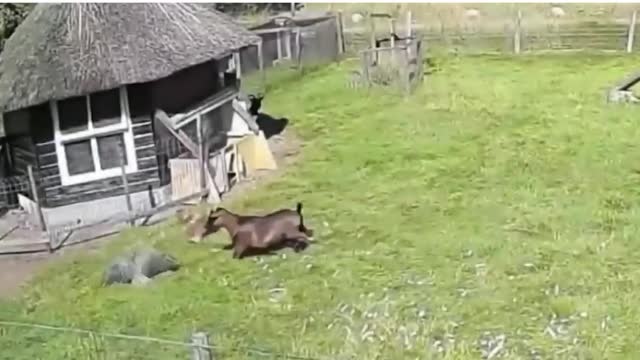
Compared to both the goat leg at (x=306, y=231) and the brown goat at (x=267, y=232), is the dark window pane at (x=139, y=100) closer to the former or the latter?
the brown goat at (x=267, y=232)

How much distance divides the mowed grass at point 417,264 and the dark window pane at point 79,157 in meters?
1.71

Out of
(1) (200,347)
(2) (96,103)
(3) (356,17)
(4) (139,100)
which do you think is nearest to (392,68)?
(4) (139,100)

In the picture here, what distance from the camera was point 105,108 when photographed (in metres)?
15.5

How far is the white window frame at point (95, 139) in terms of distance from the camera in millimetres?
15229

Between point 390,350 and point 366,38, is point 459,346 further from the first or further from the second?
point 366,38

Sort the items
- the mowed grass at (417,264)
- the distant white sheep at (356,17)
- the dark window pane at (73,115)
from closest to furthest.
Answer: the mowed grass at (417,264)
the dark window pane at (73,115)
the distant white sheep at (356,17)

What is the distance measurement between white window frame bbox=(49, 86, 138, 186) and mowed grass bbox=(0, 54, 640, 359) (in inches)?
63.3

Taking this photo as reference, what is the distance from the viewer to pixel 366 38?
29781 mm

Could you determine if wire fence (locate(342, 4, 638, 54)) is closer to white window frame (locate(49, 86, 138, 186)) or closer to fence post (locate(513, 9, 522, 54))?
fence post (locate(513, 9, 522, 54))

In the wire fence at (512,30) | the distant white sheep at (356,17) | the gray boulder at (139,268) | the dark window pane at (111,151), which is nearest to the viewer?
the gray boulder at (139,268)

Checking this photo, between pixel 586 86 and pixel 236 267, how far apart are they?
1299 centimetres

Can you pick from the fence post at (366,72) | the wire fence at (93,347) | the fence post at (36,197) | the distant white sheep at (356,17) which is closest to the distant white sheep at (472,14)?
the distant white sheep at (356,17)

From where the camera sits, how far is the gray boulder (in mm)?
12367

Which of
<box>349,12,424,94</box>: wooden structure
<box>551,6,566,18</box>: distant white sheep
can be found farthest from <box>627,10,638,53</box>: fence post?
<box>349,12,424,94</box>: wooden structure
